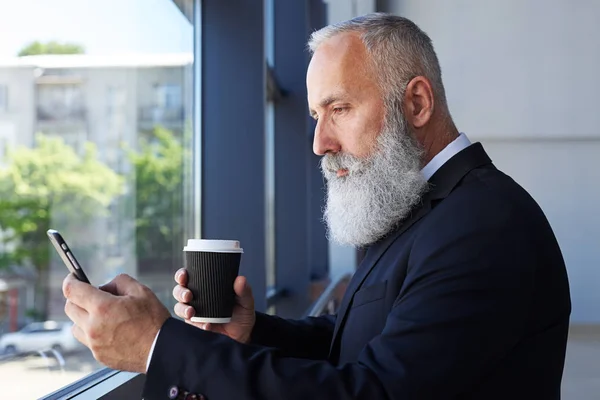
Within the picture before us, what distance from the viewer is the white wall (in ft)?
29.5

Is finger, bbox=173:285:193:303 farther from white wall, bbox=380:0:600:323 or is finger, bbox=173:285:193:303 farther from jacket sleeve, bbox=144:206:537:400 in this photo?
white wall, bbox=380:0:600:323

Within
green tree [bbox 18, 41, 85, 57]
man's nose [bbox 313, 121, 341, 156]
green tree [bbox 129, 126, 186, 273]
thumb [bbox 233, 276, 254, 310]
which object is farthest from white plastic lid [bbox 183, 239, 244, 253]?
green tree [bbox 129, 126, 186, 273]

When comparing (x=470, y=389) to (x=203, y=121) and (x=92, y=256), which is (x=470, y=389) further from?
(x=203, y=121)

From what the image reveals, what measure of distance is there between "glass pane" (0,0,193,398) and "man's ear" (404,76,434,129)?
31.2 inches

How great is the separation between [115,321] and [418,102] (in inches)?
28.6

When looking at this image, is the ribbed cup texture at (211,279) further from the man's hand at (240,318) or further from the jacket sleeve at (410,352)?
the jacket sleeve at (410,352)

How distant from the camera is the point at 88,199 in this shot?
204 cm

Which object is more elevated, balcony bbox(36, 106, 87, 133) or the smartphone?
balcony bbox(36, 106, 87, 133)

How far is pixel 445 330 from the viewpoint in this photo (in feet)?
3.33

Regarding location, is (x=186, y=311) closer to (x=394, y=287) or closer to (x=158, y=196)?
(x=394, y=287)

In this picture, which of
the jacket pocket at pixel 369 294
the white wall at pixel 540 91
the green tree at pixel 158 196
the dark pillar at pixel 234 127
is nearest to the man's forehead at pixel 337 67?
the jacket pocket at pixel 369 294

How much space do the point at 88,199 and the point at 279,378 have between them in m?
1.19

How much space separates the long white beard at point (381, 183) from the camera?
4.46 ft

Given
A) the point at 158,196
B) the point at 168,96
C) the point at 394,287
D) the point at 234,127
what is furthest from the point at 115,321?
the point at 234,127
